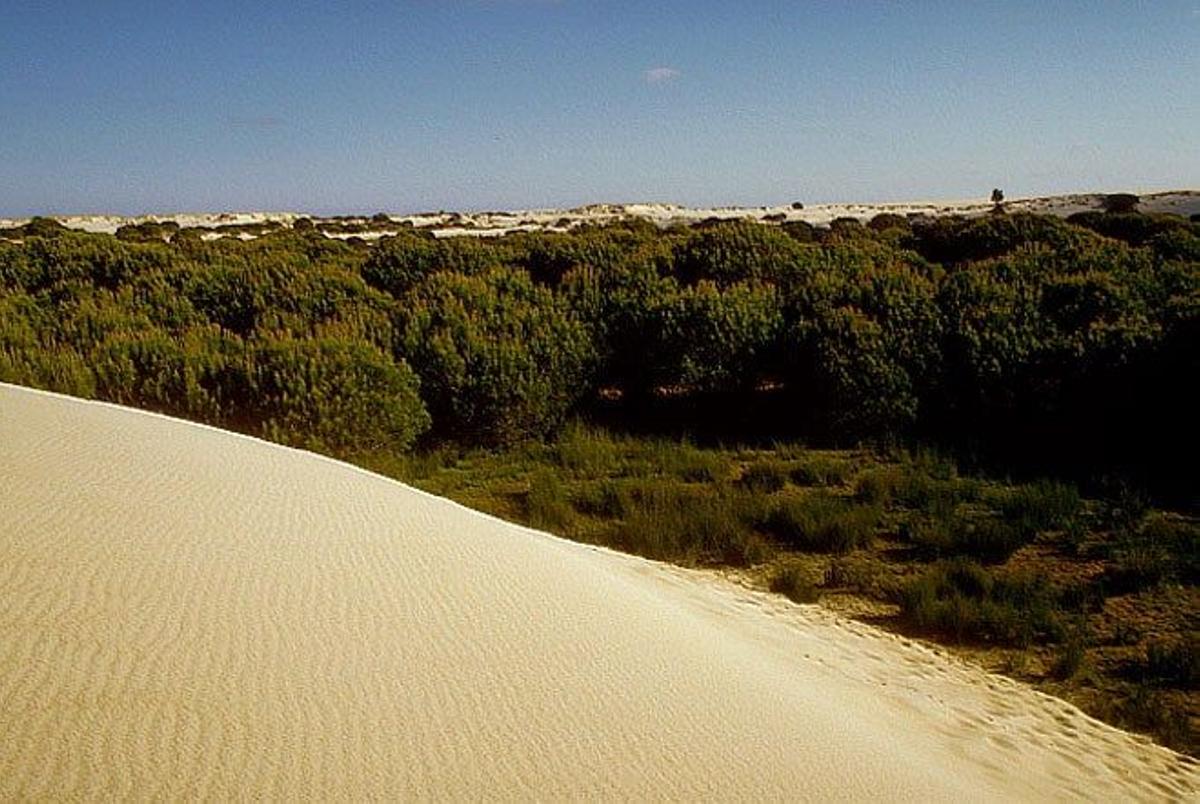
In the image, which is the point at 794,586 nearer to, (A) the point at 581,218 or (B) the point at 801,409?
(B) the point at 801,409

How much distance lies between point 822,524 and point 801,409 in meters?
4.24

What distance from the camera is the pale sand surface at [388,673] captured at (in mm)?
2695

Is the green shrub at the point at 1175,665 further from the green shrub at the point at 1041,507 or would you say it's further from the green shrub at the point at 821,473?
the green shrub at the point at 821,473

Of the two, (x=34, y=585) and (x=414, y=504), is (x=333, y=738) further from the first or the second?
(x=414, y=504)

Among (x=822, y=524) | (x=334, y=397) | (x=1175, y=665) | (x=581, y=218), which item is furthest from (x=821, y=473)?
(x=581, y=218)

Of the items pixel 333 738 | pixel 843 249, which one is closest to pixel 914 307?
pixel 843 249

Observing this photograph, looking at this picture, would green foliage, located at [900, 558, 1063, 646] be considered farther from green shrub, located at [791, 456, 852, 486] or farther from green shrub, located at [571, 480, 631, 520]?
green shrub, located at [571, 480, 631, 520]

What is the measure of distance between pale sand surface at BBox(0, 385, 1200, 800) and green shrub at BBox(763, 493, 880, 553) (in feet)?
8.97

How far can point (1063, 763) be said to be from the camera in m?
5.30

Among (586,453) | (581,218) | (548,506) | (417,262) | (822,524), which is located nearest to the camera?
(822,524)

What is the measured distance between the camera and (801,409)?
1365cm

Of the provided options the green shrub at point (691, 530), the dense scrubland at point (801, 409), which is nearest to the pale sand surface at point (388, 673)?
the dense scrubland at point (801, 409)

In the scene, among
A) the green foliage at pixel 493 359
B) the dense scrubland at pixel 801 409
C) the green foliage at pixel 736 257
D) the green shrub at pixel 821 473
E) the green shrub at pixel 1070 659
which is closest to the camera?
the green shrub at pixel 1070 659

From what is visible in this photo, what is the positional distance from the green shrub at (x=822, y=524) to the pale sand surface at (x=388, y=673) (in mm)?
2734
